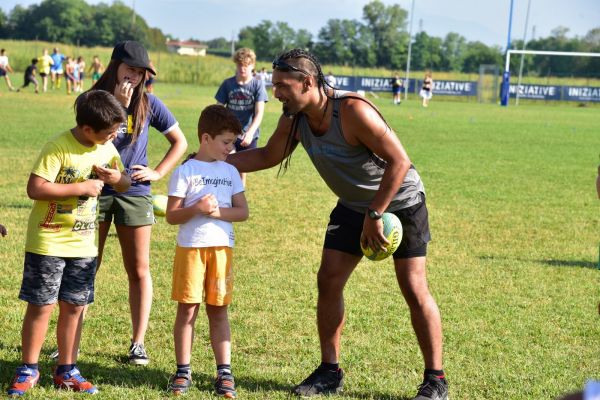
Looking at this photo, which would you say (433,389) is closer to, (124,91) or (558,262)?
(124,91)

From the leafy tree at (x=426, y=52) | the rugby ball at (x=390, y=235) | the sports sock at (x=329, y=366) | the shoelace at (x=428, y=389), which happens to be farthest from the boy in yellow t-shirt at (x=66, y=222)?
the leafy tree at (x=426, y=52)

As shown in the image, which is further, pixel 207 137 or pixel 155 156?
pixel 155 156

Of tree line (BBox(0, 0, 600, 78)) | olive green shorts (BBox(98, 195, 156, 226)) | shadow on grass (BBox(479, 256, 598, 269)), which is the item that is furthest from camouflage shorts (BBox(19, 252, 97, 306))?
tree line (BBox(0, 0, 600, 78))

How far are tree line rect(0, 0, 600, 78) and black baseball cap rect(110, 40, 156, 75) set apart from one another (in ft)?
327

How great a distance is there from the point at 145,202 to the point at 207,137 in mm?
894

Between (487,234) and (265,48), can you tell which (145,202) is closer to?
(487,234)

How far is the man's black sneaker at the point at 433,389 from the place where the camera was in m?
4.82

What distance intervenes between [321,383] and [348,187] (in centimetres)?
118

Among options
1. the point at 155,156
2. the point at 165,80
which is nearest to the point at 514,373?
the point at 155,156

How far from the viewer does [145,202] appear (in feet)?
17.9

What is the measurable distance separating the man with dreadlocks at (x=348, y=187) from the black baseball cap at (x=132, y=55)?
0.77m

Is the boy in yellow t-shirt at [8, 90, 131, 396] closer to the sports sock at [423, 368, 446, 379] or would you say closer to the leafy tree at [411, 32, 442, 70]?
the sports sock at [423, 368, 446, 379]

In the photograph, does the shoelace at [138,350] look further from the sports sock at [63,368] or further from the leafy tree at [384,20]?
the leafy tree at [384,20]

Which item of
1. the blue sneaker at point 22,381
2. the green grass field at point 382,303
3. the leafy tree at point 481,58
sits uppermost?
the leafy tree at point 481,58
